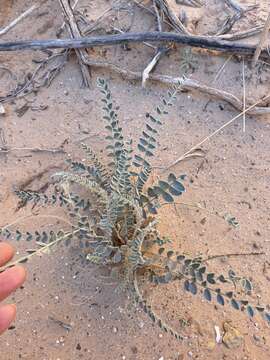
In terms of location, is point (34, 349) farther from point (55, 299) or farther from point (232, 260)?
point (232, 260)

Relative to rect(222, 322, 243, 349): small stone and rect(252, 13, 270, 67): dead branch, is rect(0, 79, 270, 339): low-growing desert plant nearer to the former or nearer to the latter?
rect(222, 322, 243, 349): small stone

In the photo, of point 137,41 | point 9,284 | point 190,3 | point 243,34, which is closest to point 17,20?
point 137,41

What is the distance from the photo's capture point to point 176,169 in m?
1.90

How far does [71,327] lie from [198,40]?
1323mm

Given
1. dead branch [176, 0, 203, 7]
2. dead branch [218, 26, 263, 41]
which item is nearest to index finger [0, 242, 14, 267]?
dead branch [218, 26, 263, 41]

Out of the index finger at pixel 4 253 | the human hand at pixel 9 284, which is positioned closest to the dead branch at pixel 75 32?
the index finger at pixel 4 253

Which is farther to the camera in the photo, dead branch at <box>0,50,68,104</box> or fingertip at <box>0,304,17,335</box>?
dead branch at <box>0,50,68,104</box>

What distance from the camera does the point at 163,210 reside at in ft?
5.74

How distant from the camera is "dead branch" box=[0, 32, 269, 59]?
209 cm

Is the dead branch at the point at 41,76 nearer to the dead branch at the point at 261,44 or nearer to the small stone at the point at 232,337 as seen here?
the dead branch at the point at 261,44

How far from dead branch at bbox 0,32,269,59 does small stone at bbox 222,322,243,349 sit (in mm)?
1227

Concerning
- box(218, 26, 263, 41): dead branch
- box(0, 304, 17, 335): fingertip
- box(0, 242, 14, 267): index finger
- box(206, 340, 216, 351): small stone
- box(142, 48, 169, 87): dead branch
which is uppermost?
box(218, 26, 263, 41): dead branch

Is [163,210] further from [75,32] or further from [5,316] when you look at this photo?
[75,32]

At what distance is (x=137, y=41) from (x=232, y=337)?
1.36 meters
